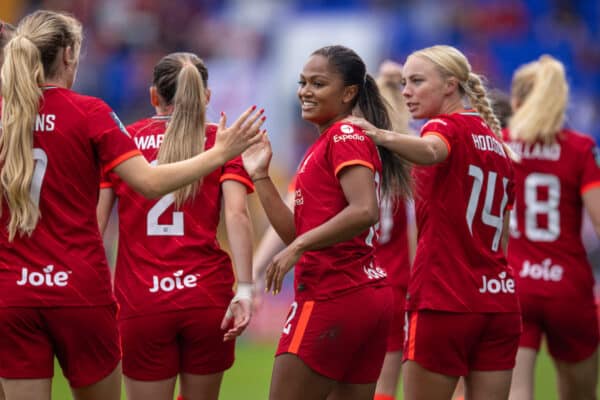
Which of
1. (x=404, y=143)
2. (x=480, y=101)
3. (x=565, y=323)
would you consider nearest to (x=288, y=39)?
(x=565, y=323)

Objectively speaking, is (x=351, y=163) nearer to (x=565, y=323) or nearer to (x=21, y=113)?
(x=21, y=113)

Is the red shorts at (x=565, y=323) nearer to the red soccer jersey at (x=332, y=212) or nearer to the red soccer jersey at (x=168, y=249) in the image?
the red soccer jersey at (x=332, y=212)

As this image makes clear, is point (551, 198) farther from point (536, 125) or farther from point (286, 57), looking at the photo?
point (286, 57)

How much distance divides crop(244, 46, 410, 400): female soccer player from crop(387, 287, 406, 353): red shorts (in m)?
2.12

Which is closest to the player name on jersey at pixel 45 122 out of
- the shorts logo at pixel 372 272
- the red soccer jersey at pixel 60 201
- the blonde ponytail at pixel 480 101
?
the red soccer jersey at pixel 60 201

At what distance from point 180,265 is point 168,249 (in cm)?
11

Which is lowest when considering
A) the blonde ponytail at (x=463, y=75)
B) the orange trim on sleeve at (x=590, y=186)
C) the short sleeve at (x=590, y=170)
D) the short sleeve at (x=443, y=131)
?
the orange trim on sleeve at (x=590, y=186)

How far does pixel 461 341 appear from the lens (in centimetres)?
532

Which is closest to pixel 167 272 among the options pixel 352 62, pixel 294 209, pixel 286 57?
pixel 294 209

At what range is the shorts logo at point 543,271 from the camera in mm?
6992

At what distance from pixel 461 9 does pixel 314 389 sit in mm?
14663

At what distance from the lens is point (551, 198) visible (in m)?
7.01

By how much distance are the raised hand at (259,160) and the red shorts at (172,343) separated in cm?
83

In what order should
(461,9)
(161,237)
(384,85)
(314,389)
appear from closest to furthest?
(314,389) → (161,237) → (384,85) → (461,9)
